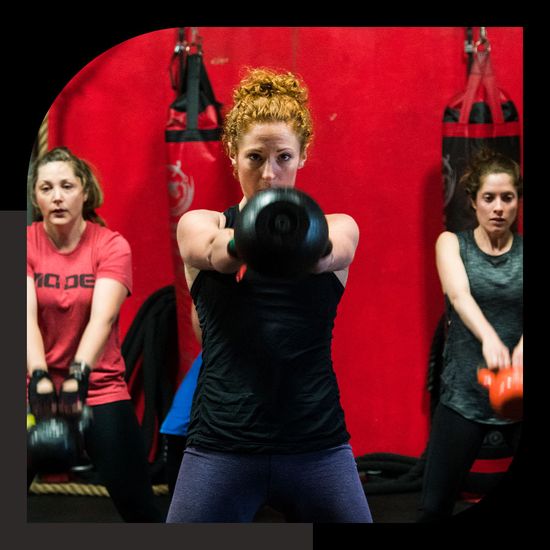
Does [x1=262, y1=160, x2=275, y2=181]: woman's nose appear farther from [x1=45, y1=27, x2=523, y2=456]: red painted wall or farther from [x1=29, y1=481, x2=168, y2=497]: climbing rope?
[x1=29, y1=481, x2=168, y2=497]: climbing rope

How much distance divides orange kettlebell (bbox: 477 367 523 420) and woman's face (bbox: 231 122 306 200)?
78 cm

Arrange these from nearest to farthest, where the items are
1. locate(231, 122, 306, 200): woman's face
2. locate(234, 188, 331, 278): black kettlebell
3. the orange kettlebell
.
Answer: locate(234, 188, 331, 278): black kettlebell
locate(231, 122, 306, 200): woman's face
the orange kettlebell

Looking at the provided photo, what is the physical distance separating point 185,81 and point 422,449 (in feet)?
3.98

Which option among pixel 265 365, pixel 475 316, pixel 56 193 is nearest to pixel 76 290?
pixel 56 193

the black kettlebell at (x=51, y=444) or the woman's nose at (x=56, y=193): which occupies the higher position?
the woman's nose at (x=56, y=193)

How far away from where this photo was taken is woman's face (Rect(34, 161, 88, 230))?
258cm

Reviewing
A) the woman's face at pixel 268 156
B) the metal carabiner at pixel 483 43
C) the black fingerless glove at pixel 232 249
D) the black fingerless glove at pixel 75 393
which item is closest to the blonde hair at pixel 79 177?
the black fingerless glove at pixel 75 393

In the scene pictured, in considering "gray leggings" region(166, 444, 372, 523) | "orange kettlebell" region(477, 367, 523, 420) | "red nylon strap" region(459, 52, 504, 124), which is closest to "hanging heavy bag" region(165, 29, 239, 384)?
"gray leggings" region(166, 444, 372, 523)

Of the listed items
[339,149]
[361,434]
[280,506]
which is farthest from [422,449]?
[339,149]

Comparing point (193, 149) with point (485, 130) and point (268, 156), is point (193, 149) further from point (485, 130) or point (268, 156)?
point (485, 130)

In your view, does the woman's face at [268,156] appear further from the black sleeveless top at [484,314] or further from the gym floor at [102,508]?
the gym floor at [102,508]

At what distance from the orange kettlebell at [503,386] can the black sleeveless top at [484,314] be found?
0.06ft

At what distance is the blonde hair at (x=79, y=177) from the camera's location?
2588mm

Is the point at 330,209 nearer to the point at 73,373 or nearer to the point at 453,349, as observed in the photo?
the point at 453,349
